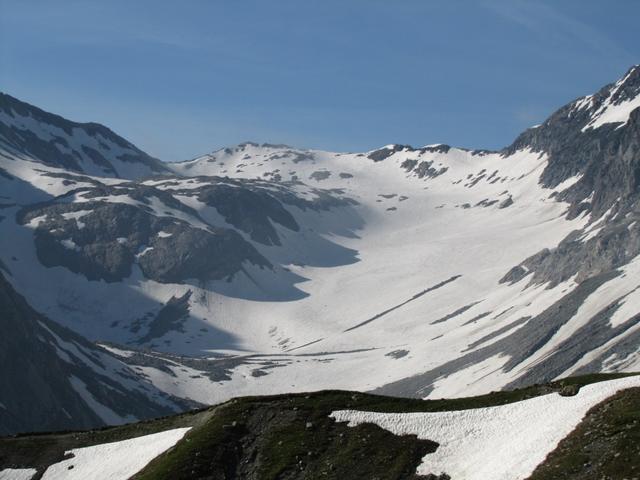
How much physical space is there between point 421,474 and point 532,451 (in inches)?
243

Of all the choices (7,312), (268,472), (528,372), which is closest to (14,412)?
(7,312)

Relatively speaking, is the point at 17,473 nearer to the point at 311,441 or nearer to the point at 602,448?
the point at 311,441

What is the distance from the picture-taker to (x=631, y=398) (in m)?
52.8

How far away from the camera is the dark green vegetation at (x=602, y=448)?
1799 inches

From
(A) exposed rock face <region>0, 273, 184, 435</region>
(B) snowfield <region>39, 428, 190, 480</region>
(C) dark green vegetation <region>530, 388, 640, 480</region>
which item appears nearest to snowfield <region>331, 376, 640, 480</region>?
(C) dark green vegetation <region>530, 388, 640, 480</region>

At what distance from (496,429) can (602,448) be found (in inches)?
364

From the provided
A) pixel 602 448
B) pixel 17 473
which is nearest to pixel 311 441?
pixel 602 448

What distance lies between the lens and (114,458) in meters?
66.5

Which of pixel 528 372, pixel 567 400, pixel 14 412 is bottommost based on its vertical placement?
pixel 528 372

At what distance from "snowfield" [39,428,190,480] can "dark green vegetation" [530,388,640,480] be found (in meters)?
26.3

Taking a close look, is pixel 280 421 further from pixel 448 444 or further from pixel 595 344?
pixel 595 344

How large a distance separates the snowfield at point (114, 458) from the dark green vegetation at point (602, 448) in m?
26.3

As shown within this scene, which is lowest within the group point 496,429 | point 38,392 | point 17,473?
point 38,392

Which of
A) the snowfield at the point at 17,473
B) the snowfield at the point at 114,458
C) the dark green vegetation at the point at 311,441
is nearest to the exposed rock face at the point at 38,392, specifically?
the snowfield at the point at 17,473
